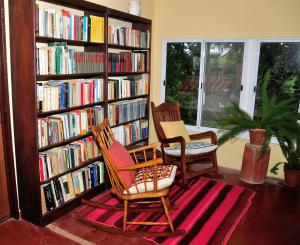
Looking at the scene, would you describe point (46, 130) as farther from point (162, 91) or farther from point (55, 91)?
point (162, 91)

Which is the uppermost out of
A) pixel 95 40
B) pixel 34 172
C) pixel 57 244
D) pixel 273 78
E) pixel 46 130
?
pixel 95 40

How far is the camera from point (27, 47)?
2.36m

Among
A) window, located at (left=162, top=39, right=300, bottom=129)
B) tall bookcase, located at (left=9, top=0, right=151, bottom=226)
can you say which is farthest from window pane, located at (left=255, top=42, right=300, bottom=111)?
tall bookcase, located at (left=9, top=0, right=151, bottom=226)

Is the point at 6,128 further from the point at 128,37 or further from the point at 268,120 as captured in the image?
the point at 268,120

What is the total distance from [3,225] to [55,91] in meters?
1.31

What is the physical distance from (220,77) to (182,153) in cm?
147

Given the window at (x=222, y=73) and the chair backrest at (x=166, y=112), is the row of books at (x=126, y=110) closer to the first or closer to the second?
the chair backrest at (x=166, y=112)

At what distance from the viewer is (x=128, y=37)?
358 centimetres

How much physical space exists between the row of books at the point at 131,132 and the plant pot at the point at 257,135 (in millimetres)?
1442

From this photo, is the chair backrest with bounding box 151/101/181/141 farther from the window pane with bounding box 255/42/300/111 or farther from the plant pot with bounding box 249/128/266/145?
the window pane with bounding box 255/42/300/111

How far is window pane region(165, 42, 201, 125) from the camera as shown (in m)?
4.25

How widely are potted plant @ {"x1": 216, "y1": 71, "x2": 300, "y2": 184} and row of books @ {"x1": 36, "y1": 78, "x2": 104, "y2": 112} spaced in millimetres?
1609

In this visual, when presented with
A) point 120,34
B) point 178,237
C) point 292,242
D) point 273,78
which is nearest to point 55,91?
point 120,34

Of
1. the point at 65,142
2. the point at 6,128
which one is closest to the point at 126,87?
the point at 65,142
